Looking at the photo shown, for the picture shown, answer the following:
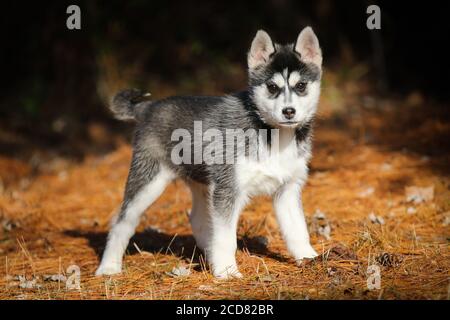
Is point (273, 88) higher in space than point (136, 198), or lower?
higher

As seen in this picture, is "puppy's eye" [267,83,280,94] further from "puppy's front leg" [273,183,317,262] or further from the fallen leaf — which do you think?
the fallen leaf

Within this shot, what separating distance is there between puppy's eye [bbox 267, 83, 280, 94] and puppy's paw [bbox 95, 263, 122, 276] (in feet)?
6.68

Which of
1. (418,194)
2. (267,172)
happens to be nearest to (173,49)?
(418,194)

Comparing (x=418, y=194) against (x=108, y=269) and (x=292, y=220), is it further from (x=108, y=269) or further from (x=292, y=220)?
(x=108, y=269)

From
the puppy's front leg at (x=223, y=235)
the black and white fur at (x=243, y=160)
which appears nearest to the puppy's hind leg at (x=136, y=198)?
the black and white fur at (x=243, y=160)

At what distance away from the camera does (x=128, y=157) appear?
400 inches

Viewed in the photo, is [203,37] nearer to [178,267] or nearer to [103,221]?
[103,221]

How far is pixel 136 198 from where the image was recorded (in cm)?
600

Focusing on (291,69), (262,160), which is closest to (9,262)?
(262,160)

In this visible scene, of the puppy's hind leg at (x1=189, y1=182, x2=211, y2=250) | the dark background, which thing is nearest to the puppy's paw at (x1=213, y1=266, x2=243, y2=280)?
the puppy's hind leg at (x1=189, y1=182, x2=211, y2=250)

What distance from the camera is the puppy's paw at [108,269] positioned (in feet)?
18.6

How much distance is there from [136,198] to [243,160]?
120 centimetres

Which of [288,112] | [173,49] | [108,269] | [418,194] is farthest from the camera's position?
[173,49]

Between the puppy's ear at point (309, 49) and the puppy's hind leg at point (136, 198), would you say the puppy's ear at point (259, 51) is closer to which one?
the puppy's ear at point (309, 49)
